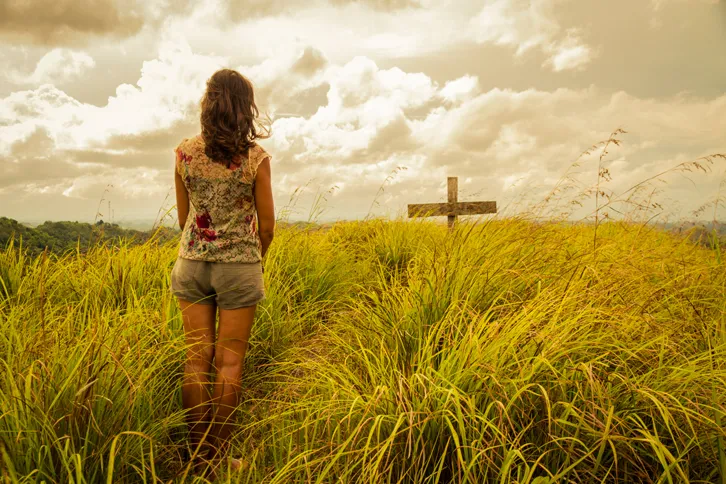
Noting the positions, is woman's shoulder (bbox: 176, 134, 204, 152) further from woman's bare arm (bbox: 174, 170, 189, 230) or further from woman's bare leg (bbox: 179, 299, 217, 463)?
woman's bare leg (bbox: 179, 299, 217, 463)

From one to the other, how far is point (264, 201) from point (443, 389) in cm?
157

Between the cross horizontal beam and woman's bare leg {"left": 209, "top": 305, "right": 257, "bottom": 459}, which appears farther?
the cross horizontal beam

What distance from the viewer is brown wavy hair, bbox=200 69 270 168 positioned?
248cm

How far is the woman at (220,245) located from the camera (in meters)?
2.52

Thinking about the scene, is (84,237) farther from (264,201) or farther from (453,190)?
(453,190)

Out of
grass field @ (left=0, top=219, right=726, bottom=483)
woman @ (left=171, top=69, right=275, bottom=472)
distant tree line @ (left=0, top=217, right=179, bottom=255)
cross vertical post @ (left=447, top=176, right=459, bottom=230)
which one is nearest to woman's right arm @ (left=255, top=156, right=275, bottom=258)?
woman @ (left=171, top=69, right=275, bottom=472)

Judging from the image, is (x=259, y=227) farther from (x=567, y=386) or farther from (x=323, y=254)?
(x=323, y=254)

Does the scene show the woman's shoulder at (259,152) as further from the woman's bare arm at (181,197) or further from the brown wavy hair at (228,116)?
the woman's bare arm at (181,197)

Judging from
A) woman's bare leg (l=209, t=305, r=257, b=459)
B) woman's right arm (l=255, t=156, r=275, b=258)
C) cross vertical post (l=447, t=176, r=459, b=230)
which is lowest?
woman's bare leg (l=209, t=305, r=257, b=459)

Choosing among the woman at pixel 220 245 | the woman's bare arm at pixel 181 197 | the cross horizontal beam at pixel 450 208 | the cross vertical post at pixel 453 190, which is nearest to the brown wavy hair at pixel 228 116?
the woman at pixel 220 245

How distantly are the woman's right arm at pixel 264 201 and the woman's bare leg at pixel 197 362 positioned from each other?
581 millimetres

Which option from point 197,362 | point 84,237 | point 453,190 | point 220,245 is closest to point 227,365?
point 197,362

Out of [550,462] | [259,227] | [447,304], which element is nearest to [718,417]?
[550,462]

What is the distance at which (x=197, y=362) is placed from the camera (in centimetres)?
256
